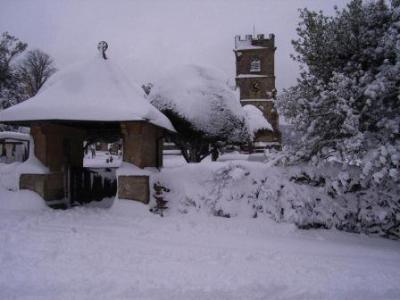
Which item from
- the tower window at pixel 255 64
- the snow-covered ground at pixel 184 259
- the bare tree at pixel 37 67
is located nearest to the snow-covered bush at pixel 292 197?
the snow-covered ground at pixel 184 259

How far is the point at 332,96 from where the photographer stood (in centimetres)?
742

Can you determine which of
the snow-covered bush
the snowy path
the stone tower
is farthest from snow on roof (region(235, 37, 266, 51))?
the snowy path

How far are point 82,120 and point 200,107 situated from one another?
4.68 m

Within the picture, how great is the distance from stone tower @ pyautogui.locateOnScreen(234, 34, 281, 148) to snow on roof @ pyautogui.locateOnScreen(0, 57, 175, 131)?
33085 mm

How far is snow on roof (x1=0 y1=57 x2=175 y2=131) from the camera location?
8.71 m

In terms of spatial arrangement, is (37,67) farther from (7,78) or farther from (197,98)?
(197,98)

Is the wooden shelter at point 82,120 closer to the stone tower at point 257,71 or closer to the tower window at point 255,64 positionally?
the stone tower at point 257,71

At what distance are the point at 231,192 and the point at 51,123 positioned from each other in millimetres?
5264

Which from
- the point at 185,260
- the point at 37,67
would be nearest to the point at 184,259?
the point at 185,260

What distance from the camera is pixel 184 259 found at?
5676 mm

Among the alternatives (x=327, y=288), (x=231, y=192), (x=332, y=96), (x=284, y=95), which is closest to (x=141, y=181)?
(x=231, y=192)

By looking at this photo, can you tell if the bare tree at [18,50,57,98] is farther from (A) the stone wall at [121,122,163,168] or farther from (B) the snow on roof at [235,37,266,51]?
(A) the stone wall at [121,122,163,168]

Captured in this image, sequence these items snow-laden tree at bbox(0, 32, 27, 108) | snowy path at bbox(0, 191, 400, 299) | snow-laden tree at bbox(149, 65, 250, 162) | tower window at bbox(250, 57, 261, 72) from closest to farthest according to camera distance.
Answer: snowy path at bbox(0, 191, 400, 299)
snow-laden tree at bbox(149, 65, 250, 162)
snow-laden tree at bbox(0, 32, 27, 108)
tower window at bbox(250, 57, 261, 72)

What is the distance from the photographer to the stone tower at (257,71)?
139ft
